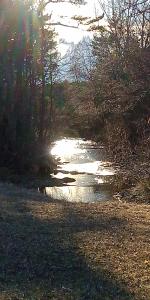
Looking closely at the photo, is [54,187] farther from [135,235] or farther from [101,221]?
[135,235]

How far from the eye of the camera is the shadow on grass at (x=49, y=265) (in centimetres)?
657

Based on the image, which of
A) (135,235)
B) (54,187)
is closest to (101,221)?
(135,235)

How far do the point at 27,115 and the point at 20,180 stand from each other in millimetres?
4448

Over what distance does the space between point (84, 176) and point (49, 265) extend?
2038 centimetres

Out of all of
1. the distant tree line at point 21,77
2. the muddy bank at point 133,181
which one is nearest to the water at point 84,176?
the muddy bank at point 133,181

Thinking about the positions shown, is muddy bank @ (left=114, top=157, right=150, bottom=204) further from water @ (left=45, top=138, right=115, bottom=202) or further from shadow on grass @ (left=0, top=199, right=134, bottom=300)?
shadow on grass @ (left=0, top=199, right=134, bottom=300)

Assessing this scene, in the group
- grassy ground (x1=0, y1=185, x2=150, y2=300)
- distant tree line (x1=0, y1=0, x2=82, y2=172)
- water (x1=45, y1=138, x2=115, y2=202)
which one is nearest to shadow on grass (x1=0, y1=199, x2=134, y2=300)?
grassy ground (x1=0, y1=185, x2=150, y2=300)

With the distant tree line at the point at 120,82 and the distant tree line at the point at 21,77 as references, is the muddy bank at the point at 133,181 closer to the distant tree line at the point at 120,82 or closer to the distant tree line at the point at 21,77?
the distant tree line at the point at 120,82

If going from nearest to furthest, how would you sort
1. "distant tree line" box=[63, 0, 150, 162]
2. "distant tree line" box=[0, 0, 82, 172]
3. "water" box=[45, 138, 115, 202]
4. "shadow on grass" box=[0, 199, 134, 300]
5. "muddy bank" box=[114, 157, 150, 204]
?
1. "shadow on grass" box=[0, 199, 134, 300]
2. "distant tree line" box=[63, 0, 150, 162]
3. "muddy bank" box=[114, 157, 150, 204]
4. "water" box=[45, 138, 115, 202]
5. "distant tree line" box=[0, 0, 82, 172]

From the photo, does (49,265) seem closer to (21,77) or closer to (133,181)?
(133,181)

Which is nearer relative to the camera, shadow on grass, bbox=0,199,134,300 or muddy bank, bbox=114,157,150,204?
shadow on grass, bbox=0,199,134,300

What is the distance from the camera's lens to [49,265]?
7.73m

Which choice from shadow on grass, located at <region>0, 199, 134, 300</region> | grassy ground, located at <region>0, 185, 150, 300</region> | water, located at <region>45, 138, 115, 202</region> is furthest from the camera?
water, located at <region>45, 138, 115, 202</region>

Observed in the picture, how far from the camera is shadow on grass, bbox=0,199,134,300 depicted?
657 centimetres
